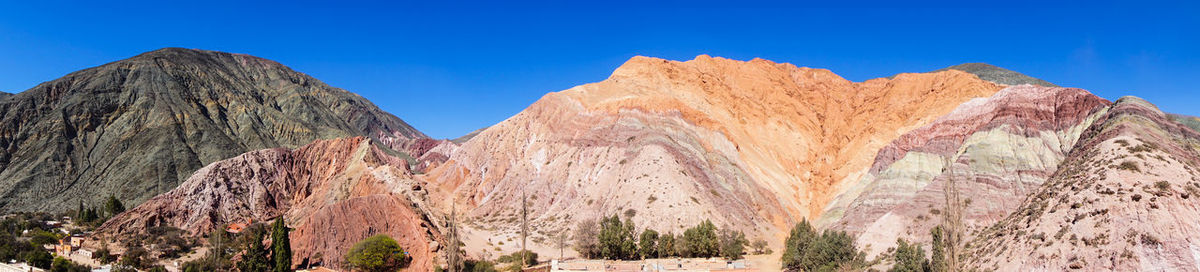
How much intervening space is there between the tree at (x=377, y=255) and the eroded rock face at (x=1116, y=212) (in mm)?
32330

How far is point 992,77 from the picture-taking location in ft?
307

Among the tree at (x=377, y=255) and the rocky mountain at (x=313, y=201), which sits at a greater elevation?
the rocky mountain at (x=313, y=201)

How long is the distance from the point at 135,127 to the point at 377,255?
286 feet

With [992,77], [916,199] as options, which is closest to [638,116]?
[916,199]

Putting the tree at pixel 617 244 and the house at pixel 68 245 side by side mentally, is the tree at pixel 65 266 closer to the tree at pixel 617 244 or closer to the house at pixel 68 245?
the house at pixel 68 245

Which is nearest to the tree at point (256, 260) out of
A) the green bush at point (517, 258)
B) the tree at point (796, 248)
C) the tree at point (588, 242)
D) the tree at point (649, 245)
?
the green bush at point (517, 258)

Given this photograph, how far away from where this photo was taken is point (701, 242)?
50344 mm

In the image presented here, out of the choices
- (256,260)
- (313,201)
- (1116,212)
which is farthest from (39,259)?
(1116,212)

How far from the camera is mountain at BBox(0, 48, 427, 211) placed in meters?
89.9

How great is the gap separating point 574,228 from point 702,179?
13.9 m

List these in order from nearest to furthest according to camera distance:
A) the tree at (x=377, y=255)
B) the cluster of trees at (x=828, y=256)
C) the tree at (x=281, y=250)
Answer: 1. the tree at (x=281, y=250)
2. the tree at (x=377, y=255)
3. the cluster of trees at (x=828, y=256)

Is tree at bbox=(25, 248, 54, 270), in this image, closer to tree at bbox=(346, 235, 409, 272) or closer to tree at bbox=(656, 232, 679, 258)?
tree at bbox=(346, 235, 409, 272)

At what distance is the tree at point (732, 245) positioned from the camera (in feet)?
167

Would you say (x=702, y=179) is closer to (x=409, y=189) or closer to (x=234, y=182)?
(x=409, y=189)
